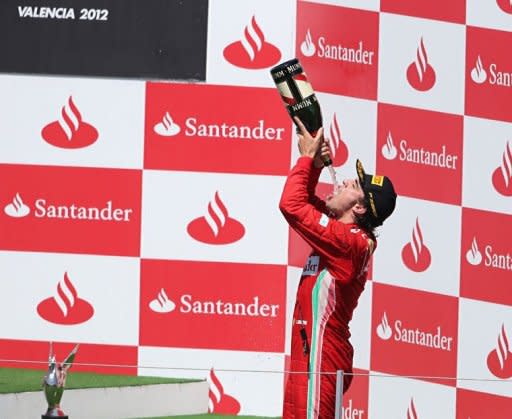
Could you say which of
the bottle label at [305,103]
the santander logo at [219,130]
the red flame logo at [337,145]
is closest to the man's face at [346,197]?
the bottle label at [305,103]

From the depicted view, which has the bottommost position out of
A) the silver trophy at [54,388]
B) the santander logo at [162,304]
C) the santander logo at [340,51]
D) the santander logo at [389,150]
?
the silver trophy at [54,388]

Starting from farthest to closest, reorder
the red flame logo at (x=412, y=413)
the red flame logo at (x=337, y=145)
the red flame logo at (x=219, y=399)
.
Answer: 1. the red flame logo at (x=219, y=399)
2. the red flame logo at (x=337, y=145)
3. the red flame logo at (x=412, y=413)

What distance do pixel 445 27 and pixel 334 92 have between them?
63cm

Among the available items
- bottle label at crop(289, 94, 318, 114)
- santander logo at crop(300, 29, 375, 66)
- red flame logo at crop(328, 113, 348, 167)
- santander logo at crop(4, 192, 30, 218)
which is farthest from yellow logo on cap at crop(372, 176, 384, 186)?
santander logo at crop(4, 192, 30, 218)

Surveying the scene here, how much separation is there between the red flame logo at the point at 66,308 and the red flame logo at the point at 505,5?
2470 mm

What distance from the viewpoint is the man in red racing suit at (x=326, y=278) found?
3.55 metres

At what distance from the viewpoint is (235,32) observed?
6.11 meters

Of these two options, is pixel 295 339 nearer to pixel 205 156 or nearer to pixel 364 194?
pixel 364 194

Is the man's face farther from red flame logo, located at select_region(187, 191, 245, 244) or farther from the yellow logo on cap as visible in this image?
red flame logo, located at select_region(187, 191, 245, 244)

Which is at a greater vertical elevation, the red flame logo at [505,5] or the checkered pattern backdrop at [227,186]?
the red flame logo at [505,5]

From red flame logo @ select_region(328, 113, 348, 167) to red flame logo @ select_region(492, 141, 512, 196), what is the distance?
75 cm

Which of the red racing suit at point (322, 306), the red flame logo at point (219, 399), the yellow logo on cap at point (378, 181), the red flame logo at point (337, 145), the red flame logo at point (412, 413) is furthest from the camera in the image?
the red flame logo at point (219, 399)

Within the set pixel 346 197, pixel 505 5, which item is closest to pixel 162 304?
pixel 505 5

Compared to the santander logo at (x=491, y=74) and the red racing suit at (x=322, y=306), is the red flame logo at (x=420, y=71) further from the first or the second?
the red racing suit at (x=322, y=306)
